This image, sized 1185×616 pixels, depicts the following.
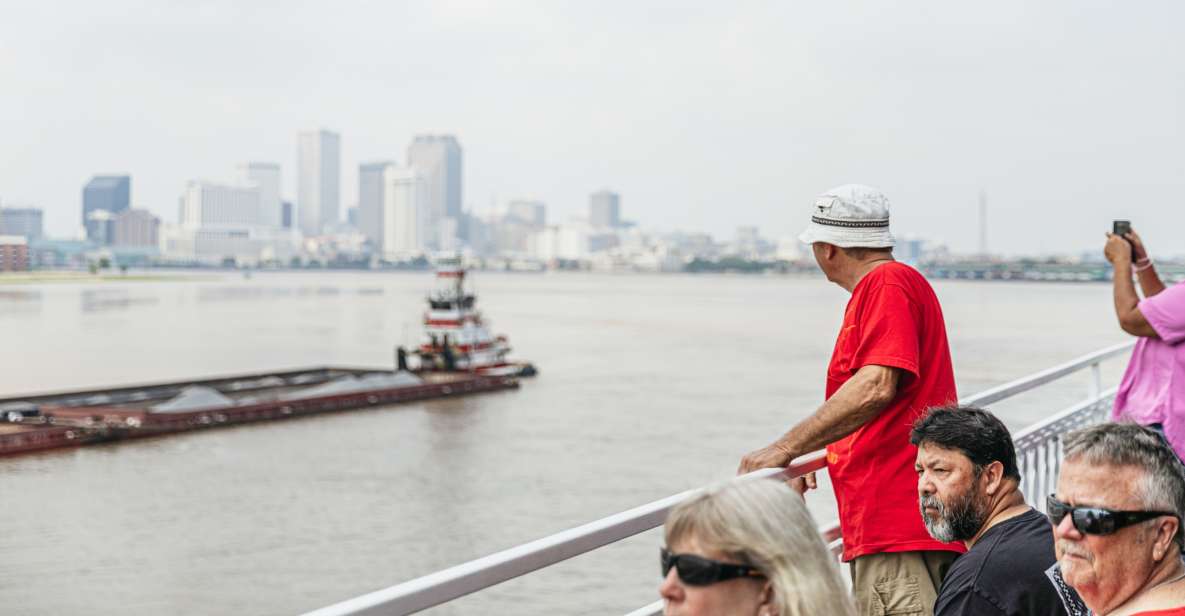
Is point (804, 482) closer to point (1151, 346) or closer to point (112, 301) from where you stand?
point (1151, 346)

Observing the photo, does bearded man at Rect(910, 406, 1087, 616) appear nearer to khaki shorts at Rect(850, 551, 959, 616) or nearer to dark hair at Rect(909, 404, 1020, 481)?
dark hair at Rect(909, 404, 1020, 481)

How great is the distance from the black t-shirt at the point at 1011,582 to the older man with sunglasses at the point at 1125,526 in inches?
10.3

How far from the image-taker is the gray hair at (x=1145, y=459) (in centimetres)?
179

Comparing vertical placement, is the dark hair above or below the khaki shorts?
above

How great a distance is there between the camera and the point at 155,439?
3684 centimetres

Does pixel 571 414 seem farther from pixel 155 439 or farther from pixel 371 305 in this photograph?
pixel 371 305

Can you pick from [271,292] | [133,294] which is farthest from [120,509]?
[133,294]

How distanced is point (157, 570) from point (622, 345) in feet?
154

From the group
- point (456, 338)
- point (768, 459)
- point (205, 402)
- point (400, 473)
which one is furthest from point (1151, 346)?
point (456, 338)

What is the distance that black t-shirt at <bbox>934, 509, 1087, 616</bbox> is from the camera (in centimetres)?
212

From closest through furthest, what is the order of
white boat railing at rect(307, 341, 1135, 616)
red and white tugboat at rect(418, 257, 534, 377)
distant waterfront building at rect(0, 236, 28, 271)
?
white boat railing at rect(307, 341, 1135, 616)
red and white tugboat at rect(418, 257, 534, 377)
distant waterfront building at rect(0, 236, 28, 271)

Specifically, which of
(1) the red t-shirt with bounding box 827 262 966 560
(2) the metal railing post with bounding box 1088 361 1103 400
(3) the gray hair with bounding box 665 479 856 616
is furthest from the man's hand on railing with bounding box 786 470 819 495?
(2) the metal railing post with bounding box 1088 361 1103 400

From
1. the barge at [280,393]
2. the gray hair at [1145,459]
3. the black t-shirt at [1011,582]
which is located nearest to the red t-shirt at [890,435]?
the black t-shirt at [1011,582]

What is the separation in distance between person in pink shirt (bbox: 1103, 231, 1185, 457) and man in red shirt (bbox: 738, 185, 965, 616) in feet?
4.28
